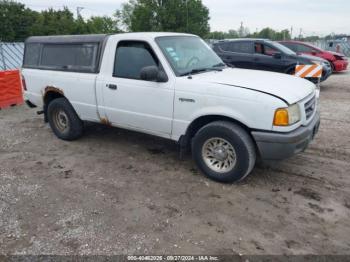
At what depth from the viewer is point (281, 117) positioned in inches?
140

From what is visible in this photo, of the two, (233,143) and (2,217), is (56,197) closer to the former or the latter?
(2,217)

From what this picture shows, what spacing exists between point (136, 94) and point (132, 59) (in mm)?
549

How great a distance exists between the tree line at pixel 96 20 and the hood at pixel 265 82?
32823 millimetres

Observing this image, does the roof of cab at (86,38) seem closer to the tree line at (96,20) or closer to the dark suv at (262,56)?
the dark suv at (262,56)

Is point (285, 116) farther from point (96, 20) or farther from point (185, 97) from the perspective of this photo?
point (96, 20)

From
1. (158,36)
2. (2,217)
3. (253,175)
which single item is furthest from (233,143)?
(2,217)

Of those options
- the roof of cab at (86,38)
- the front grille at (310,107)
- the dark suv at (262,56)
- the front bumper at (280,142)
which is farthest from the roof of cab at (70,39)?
the dark suv at (262,56)

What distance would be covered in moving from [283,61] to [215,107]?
7096mm

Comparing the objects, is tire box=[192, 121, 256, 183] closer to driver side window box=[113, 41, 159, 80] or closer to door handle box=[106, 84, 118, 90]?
driver side window box=[113, 41, 159, 80]

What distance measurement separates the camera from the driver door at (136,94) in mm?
4348

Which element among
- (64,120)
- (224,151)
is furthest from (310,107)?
(64,120)

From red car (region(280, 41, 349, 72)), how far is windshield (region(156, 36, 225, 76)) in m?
10.2

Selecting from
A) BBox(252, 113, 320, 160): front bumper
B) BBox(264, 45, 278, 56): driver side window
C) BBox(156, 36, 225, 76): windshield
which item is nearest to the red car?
BBox(264, 45, 278, 56): driver side window

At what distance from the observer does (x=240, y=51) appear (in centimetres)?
1075
